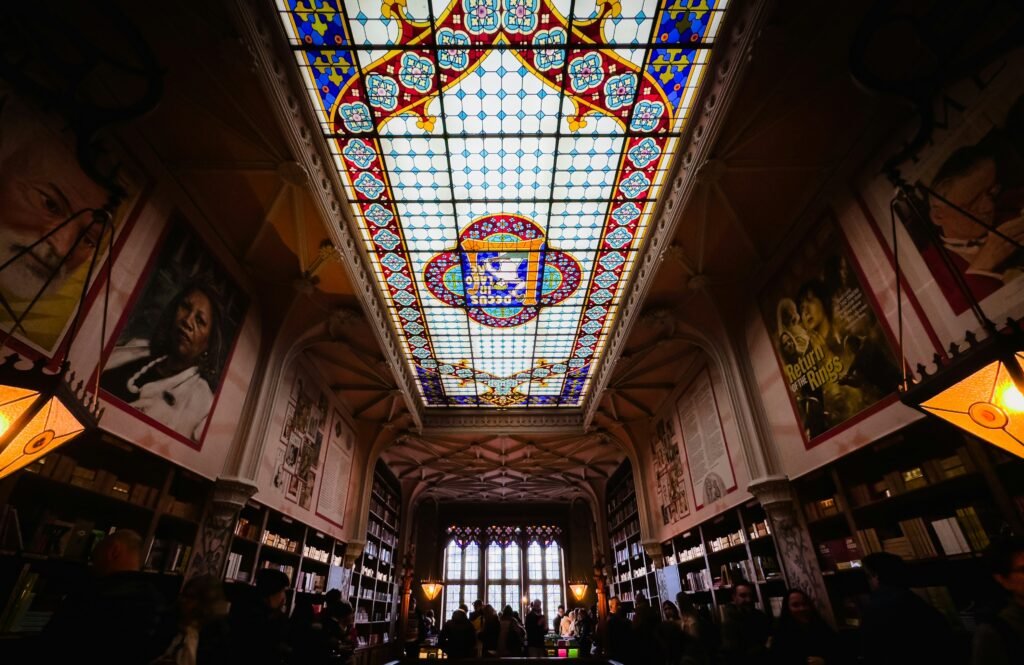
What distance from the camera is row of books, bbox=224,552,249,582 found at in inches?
Answer: 249

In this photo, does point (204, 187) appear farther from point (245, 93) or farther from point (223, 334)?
point (223, 334)

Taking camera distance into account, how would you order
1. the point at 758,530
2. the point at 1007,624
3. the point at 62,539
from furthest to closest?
the point at 758,530
the point at 62,539
the point at 1007,624

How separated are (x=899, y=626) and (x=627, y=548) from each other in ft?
36.7

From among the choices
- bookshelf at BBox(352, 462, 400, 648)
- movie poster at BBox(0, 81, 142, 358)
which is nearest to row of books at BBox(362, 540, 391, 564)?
bookshelf at BBox(352, 462, 400, 648)

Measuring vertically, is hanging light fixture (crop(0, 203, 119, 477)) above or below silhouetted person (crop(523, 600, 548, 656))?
above

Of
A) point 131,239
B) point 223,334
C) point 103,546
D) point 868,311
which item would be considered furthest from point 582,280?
point 103,546

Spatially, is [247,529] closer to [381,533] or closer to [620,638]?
[620,638]

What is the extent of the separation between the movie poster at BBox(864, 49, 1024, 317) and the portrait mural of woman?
7038 mm

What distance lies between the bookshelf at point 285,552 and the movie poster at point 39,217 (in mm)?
3483

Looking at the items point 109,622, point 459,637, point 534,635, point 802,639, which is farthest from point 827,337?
point 534,635

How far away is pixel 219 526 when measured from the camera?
5.93 metres

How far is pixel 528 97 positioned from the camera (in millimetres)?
5059

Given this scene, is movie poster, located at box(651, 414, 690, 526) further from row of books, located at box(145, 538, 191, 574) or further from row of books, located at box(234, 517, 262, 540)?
row of books, located at box(145, 538, 191, 574)

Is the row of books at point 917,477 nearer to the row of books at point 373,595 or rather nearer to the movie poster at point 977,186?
the movie poster at point 977,186
